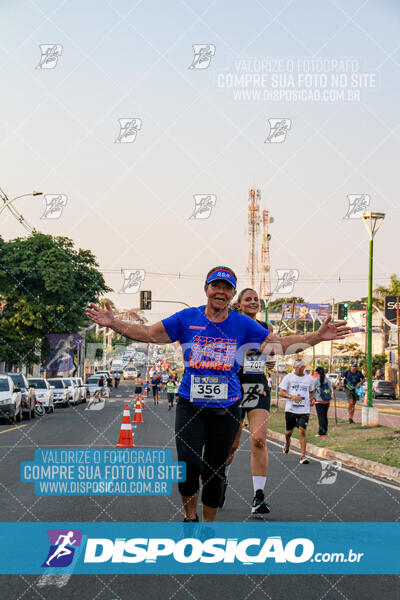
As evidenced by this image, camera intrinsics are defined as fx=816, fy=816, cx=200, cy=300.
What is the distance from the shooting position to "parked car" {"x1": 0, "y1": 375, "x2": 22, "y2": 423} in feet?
84.2

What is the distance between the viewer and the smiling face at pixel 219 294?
5957 millimetres

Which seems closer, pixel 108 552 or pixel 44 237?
pixel 108 552

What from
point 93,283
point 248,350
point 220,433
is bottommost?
point 220,433

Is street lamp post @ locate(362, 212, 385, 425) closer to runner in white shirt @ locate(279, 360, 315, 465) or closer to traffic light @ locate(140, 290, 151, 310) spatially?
runner in white shirt @ locate(279, 360, 315, 465)

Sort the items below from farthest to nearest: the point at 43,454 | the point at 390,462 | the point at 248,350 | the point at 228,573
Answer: the point at 43,454
the point at 390,462
the point at 248,350
the point at 228,573

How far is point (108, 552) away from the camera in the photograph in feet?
20.9

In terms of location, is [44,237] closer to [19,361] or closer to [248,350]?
[19,361]

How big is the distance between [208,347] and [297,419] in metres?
8.02

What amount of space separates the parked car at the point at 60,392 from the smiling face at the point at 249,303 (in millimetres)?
34970

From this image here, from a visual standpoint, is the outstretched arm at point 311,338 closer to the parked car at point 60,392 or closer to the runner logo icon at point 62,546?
the runner logo icon at point 62,546

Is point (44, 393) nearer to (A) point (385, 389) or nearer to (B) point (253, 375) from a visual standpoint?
(B) point (253, 375)

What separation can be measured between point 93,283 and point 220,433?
42.6m

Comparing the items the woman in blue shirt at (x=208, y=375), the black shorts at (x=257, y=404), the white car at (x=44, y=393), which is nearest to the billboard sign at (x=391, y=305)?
the white car at (x=44, y=393)

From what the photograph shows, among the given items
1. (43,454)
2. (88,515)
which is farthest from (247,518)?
(43,454)
